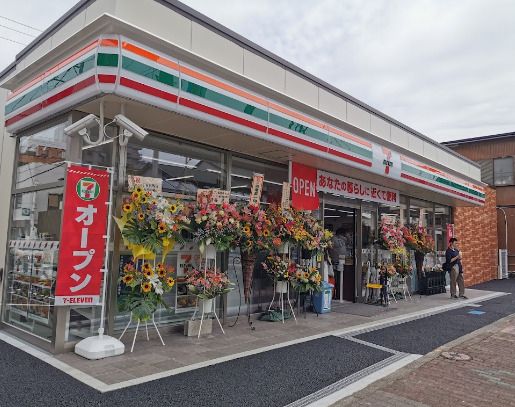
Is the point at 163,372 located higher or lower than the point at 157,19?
lower

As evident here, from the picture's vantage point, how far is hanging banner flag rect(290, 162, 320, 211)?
7.99m

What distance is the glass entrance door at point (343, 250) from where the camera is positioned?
33.4 ft

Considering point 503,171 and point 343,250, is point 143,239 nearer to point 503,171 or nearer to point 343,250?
point 343,250

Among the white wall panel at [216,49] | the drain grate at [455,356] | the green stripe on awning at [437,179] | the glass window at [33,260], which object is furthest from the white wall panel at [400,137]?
the glass window at [33,260]

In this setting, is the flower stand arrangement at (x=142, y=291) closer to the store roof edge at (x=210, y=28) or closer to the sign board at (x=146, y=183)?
the sign board at (x=146, y=183)

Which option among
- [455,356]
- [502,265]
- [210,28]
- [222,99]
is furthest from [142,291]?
[502,265]

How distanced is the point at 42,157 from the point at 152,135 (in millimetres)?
1624

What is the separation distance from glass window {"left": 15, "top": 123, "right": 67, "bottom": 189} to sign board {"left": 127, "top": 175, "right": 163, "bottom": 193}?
0.90 m

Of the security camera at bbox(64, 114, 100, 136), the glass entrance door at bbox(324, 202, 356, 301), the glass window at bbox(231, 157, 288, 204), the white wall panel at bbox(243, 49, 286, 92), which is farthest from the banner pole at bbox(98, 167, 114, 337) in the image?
the glass entrance door at bbox(324, 202, 356, 301)

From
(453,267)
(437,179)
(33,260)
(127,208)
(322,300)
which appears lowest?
(322,300)

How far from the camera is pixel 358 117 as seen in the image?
9.10 m

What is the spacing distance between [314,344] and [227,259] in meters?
2.08

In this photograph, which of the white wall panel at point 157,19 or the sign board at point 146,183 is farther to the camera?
the sign board at point 146,183

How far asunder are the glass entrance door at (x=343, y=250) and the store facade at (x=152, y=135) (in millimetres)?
1461
